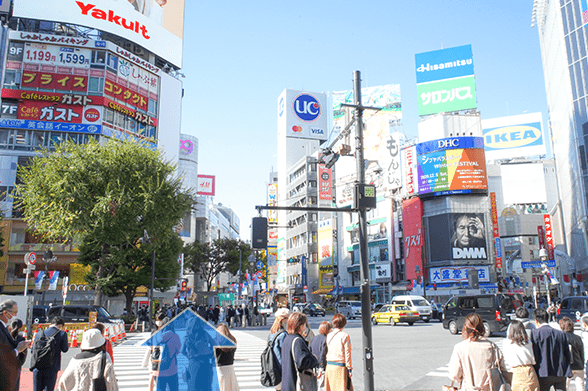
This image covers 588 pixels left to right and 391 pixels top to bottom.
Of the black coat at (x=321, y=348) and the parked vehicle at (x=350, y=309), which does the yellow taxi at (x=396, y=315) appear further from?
the black coat at (x=321, y=348)

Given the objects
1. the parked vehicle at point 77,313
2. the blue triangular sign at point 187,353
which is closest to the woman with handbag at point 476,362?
the blue triangular sign at point 187,353

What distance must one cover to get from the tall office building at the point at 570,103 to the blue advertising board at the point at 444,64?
992 cm

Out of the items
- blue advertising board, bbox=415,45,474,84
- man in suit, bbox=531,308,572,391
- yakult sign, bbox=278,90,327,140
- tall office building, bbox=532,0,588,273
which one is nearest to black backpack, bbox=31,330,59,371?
man in suit, bbox=531,308,572,391

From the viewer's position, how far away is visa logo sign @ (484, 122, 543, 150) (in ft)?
268

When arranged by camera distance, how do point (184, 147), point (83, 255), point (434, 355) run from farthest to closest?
point (184, 147), point (83, 255), point (434, 355)

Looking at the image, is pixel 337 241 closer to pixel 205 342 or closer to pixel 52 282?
pixel 52 282

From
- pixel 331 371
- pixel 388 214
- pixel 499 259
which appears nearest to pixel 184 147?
pixel 388 214

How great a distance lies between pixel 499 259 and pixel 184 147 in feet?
245

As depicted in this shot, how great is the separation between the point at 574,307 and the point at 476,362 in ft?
69.9

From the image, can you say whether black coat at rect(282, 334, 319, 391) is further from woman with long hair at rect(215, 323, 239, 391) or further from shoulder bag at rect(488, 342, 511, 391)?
shoulder bag at rect(488, 342, 511, 391)

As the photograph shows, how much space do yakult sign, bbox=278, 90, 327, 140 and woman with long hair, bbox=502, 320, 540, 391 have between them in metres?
102

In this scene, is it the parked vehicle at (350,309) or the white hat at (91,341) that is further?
the parked vehicle at (350,309)

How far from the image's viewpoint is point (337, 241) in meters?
83.7

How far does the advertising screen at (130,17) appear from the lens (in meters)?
51.0
